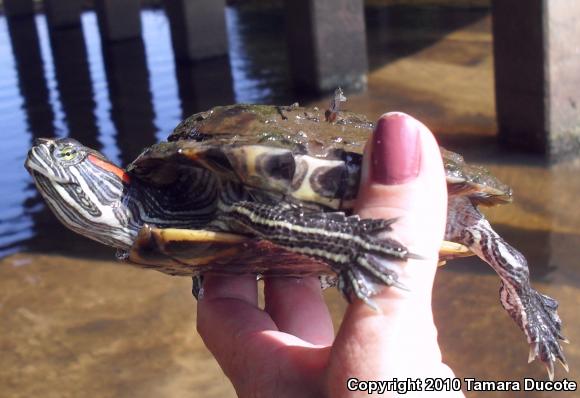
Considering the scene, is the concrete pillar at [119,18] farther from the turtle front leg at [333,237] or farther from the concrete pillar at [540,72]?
the turtle front leg at [333,237]

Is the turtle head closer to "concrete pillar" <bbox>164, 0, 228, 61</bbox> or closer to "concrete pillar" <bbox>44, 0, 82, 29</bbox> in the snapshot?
"concrete pillar" <bbox>164, 0, 228, 61</bbox>

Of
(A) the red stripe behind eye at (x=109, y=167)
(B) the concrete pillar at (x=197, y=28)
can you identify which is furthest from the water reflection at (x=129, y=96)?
(A) the red stripe behind eye at (x=109, y=167)

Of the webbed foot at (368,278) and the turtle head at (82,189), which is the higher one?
the turtle head at (82,189)

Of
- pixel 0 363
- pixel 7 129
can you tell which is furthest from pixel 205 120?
pixel 7 129

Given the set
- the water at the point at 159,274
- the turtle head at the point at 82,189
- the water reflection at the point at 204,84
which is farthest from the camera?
the water reflection at the point at 204,84

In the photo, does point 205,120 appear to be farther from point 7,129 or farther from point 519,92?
point 7,129

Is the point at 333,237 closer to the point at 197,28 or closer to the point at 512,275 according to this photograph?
the point at 512,275
